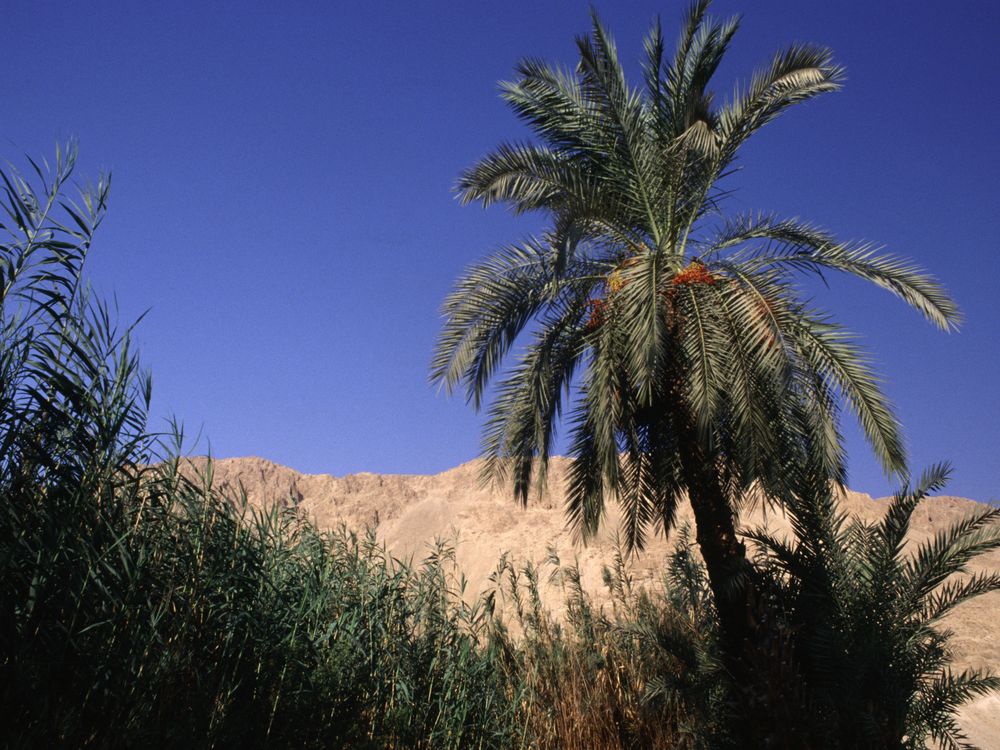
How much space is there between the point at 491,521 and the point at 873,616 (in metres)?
38.2

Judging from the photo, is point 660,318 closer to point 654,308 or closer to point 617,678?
point 654,308

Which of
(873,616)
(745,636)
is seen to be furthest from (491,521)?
(873,616)

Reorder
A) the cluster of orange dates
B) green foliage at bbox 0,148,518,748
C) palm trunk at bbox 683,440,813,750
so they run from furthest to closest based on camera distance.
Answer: the cluster of orange dates < palm trunk at bbox 683,440,813,750 < green foliage at bbox 0,148,518,748

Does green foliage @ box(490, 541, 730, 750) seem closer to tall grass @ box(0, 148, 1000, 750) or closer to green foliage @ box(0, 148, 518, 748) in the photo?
tall grass @ box(0, 148, 1000, 750)

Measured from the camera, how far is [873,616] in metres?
8.12

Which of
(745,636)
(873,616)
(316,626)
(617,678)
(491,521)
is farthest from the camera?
(491,521)

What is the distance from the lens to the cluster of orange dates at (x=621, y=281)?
9.12 metres

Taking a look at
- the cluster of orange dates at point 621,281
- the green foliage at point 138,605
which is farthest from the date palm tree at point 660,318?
the green foliage at point 138,605

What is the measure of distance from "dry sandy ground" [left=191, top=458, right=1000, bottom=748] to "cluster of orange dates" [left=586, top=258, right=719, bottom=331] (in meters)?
2.36

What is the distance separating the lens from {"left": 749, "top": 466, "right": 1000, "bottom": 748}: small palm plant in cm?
748

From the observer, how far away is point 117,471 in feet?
16.8

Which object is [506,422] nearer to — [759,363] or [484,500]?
[759,363]

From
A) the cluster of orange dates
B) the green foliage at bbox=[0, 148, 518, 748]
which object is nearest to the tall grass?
the green foliage at bbox=[0, 148, 518, 748]

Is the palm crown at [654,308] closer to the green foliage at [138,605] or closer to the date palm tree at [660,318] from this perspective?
the date palm tree at [660,318]
